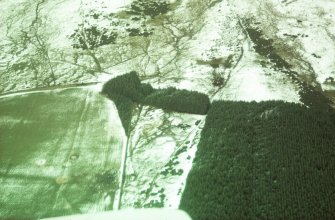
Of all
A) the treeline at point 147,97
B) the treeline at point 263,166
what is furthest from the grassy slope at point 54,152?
the treeline at point 263,166

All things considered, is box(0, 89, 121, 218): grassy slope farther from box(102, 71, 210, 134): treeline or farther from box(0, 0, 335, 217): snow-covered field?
box(0, 0, 335, 217): snow-covered field

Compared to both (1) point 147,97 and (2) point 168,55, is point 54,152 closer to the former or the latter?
(1) point 147,97

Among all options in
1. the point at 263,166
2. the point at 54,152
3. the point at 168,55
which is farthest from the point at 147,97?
the point at 263,166

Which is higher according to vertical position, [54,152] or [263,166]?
[54,152]

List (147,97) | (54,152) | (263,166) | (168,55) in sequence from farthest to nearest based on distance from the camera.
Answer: (168,55) → (147,97) → (54,152) → (263,166)

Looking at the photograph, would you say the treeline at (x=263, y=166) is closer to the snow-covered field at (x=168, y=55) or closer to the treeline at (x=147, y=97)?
the snow-covered field at (x=168, y=55)

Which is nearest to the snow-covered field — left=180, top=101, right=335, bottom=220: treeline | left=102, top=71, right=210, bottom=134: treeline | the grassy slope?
left=102, top=71, right=210, bottom=134: treeline
